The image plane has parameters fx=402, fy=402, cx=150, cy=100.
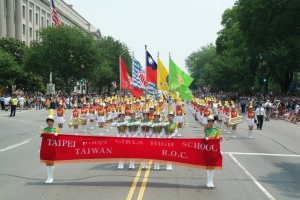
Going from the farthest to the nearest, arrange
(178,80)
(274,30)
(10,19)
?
(10,19), (274,30), (178,80)

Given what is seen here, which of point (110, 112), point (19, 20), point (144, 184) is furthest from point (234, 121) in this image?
point (19, 20)

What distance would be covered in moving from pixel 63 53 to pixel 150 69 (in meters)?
40.7

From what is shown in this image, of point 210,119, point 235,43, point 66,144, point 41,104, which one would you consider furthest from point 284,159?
point 235,43

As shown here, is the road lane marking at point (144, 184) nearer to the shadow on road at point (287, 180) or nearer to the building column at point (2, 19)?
the shadow on road at point (287, 180)

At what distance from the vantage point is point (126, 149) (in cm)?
1032

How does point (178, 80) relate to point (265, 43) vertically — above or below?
below

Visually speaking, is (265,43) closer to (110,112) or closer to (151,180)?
(110,112)

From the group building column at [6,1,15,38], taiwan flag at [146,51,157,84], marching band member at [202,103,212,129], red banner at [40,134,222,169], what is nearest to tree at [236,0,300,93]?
marching band member at [202,103,212,129]

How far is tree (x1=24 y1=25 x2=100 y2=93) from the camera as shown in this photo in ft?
185

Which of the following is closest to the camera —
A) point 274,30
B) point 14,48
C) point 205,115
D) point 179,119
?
point 179,119

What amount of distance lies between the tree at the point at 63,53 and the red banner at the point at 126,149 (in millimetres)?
47587

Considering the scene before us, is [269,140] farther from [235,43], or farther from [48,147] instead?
[235,43]

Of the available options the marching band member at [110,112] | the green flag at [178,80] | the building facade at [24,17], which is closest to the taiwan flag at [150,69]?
the green flag at [178,80]

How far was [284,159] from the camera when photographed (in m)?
13.9
